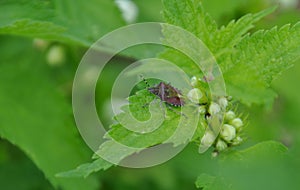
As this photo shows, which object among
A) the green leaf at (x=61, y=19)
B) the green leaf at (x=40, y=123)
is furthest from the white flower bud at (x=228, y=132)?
the green leaf at (x=40, y=123)

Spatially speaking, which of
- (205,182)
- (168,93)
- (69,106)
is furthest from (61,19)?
(205,182)

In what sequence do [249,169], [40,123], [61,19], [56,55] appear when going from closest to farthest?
1. [249,169]
2. [61,19]
3. [40,123]
4. [56,55]

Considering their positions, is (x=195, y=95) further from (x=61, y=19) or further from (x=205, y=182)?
(x=61, y=19)

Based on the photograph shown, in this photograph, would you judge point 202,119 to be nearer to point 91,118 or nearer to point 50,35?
point 50,35

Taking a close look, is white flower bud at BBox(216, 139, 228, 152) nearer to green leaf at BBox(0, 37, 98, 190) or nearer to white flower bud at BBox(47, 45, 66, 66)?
green leaf at BBox(0, 37, 98, 190)

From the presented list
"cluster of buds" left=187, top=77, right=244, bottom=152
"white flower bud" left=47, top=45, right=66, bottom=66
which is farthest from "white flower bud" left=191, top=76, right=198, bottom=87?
"white flower bud" left=47, top=45, right=66, bottom=66

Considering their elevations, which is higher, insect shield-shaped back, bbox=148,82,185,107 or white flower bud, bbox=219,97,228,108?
white flower bud, bbox=219,97,228,108
